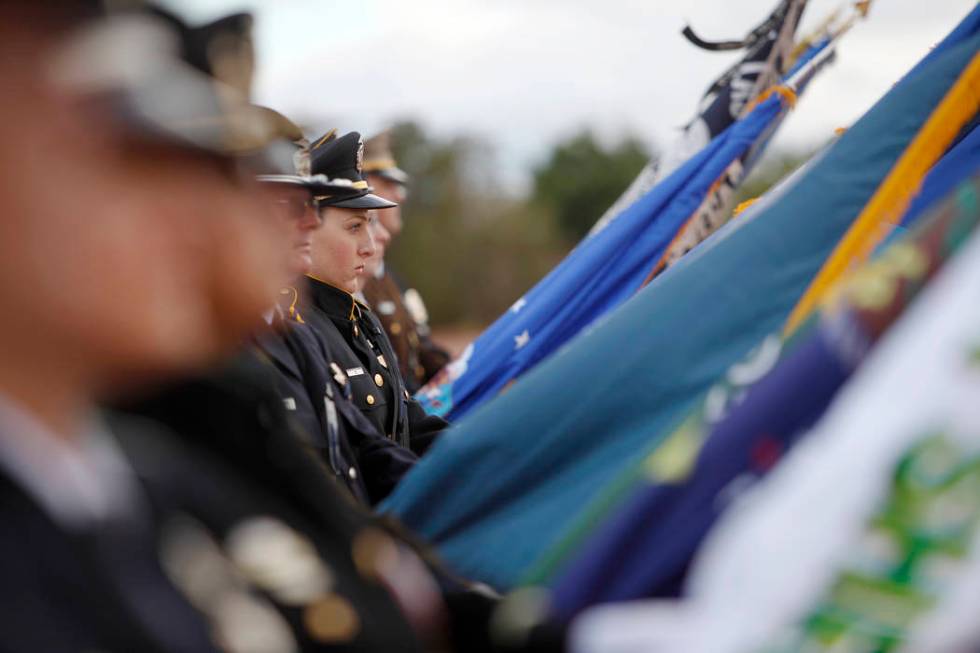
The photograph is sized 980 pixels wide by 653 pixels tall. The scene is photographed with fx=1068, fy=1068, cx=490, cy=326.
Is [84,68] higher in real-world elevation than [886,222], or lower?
higher

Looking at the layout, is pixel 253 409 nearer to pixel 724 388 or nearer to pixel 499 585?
pixel 499 585

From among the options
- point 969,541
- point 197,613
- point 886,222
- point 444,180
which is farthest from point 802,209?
point 444,180

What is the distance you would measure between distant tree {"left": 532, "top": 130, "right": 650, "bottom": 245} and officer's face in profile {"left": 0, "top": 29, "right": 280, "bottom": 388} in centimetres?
4301

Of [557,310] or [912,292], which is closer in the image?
[912,292]

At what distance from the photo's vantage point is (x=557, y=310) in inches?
158

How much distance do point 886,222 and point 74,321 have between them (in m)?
1.45

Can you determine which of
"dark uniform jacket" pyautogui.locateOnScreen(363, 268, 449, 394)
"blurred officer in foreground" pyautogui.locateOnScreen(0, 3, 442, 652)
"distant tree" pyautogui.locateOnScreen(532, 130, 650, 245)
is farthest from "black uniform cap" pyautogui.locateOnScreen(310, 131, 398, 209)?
"distant tree" pyautogui.locateOnScreen(532, 130, 650, 245)

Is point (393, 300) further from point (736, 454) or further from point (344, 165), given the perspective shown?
point (736, 454)

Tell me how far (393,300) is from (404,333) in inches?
8.9

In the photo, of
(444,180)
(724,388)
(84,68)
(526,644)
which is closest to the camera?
(84,68)

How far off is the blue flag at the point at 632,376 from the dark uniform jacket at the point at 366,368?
1.57 meters

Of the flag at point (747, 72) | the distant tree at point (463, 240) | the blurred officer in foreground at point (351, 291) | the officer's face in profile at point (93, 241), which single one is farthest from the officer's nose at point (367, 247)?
the distant tree at point (463, 240)

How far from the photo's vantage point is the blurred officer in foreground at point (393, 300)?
20.6 ft

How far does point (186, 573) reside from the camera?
1083 millimetres
